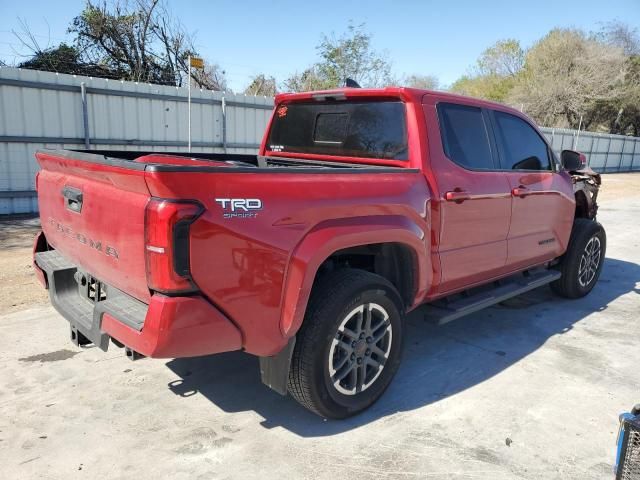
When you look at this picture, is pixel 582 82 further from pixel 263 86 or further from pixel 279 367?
pixel 279 367

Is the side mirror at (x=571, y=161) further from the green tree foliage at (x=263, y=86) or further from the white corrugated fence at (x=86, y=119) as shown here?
the green tree foliage at (x=263, y=86)

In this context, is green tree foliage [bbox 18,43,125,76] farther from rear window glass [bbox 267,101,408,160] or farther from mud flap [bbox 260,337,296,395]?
mud flap [bbox 260,337,296,395]

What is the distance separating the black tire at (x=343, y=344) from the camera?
9.51 ft

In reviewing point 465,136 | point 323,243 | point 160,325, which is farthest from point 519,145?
point 160,325

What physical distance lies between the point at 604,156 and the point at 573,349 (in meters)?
29.2

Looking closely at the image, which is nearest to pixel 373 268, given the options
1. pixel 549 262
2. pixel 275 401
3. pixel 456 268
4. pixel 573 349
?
pixel 456 268

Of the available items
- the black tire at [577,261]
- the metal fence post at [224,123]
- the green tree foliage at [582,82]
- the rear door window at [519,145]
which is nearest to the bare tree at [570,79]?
the green tree foliage at [582,82]

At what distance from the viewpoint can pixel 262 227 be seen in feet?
8.26

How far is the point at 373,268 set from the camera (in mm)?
3695

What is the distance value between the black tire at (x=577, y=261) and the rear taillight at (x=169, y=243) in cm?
462

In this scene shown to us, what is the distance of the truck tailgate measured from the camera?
7.91 ft

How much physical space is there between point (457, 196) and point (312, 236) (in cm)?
143

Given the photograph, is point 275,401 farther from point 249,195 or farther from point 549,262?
point 549,262

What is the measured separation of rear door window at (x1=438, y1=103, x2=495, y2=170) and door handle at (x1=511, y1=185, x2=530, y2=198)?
316mm
